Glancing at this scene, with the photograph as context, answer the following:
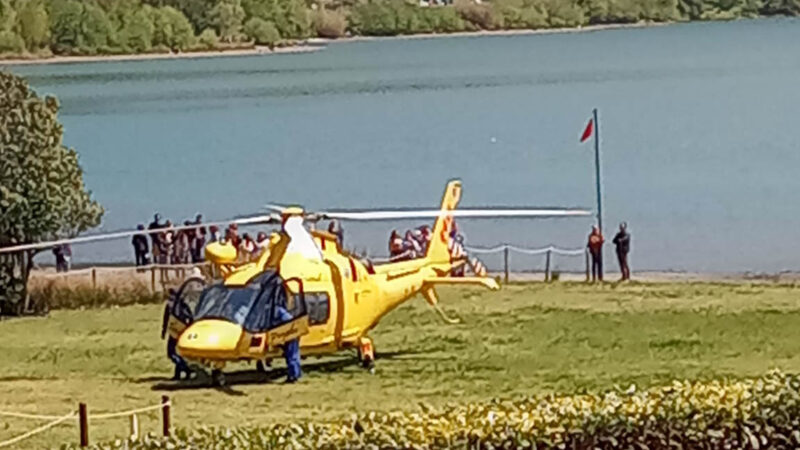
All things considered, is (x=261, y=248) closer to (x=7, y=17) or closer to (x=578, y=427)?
(x=578, y=427)

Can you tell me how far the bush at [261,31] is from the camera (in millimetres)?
129750

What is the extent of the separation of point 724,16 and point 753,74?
68352 millimetres

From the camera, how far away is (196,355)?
59.7ft

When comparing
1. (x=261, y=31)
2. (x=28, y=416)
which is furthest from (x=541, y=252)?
(x=261, y=31)

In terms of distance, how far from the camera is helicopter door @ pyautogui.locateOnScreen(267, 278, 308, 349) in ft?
61.7

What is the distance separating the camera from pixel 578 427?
410 inches

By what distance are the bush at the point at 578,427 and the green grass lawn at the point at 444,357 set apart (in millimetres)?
5467

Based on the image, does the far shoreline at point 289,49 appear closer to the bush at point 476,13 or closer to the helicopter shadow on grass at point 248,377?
the bush at point 476,13

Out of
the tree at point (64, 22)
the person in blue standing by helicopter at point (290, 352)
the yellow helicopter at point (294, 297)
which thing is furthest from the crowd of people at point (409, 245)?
the tree at point (64, 22)

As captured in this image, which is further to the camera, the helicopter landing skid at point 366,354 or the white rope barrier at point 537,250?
the white rope barrier at point 537,250

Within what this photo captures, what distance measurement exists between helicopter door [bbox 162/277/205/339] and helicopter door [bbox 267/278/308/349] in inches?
38.1

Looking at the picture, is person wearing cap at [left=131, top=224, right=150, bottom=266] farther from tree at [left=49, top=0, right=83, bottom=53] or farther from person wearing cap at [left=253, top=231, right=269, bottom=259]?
tree at [left=49, top=0, right=83, bottom=53]

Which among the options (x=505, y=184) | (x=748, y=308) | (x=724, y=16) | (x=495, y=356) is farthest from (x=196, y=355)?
(x=724, y=16)

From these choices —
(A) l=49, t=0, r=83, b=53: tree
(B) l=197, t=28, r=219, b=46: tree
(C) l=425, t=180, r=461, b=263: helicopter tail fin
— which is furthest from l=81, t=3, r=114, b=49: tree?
(C) l=425, t=180, r=461, b=263: helicopter tail fin
